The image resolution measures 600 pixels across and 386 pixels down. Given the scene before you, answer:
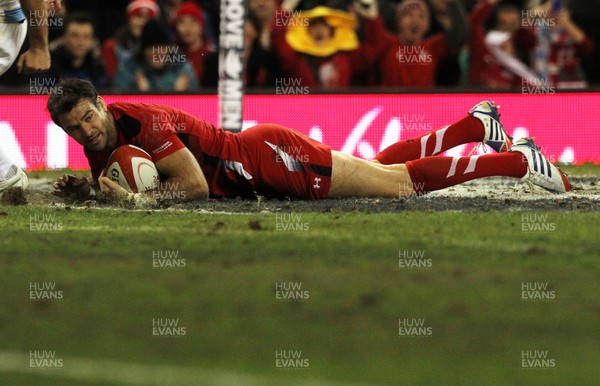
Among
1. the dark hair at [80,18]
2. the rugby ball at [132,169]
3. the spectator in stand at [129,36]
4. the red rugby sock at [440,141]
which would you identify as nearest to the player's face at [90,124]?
the rugby ball at [132,169]

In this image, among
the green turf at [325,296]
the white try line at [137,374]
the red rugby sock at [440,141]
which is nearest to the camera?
the white try line at [137,374]

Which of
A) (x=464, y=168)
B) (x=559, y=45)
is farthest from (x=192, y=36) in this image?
(x=464, y=168)

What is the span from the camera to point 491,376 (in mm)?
4395

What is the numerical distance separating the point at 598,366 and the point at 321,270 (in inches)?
78.2

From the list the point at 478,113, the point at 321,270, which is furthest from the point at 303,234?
the point at 478,113

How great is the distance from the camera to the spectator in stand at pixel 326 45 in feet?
44.8

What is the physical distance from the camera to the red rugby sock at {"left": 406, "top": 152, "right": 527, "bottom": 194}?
871cm

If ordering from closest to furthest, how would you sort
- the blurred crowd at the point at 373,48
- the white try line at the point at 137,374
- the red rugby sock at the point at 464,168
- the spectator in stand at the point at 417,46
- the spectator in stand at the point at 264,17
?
the white try line at the point at 137,374, the red rugby sock at the point at 464,168, the spectator in stand at the point at 417,46, the blurred crowd at the point at 373,48, the spectator in stand at the point at 264,17

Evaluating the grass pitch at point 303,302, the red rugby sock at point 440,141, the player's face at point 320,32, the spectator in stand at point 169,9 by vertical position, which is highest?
the spectator in stand at point 169,9

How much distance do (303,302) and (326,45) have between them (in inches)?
337

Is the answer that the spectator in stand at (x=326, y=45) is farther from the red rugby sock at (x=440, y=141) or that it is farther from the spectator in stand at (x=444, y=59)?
the red rugby sock at (x=440, y=141)

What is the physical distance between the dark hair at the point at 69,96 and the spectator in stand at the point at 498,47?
20.8 feet

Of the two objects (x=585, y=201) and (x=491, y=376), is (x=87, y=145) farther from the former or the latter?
(x=491, y=376)

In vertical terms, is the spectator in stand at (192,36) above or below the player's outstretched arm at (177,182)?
above
